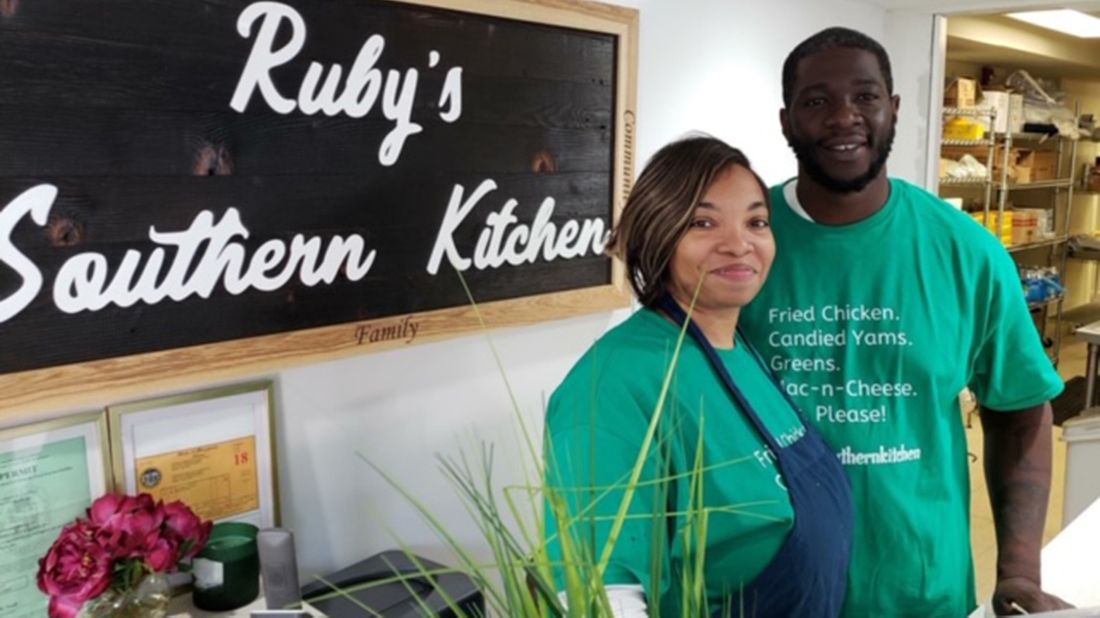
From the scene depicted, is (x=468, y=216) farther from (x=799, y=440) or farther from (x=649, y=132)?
(x=799, y=440)

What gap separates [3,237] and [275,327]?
521 millimetres

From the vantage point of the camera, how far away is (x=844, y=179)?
1.43 metres

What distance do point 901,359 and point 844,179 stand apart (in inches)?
12.0

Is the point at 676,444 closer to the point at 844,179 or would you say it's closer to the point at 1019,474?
the point at 844,179

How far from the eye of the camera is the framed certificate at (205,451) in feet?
5.46

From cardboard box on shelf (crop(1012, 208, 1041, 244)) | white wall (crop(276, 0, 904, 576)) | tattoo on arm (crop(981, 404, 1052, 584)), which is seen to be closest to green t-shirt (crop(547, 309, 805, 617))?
tattoo on arm (crop(981, 404, 1052, 584))

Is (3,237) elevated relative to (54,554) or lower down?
elevated

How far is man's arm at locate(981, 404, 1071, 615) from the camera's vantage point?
4.58 ft

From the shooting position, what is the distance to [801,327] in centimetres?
144

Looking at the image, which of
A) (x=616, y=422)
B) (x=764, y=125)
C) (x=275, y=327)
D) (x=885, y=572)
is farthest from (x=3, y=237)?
(x=764, y=125)

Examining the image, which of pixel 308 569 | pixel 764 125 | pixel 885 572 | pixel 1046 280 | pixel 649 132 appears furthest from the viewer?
pixel 1046 280

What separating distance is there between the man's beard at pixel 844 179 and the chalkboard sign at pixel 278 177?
2.05ft

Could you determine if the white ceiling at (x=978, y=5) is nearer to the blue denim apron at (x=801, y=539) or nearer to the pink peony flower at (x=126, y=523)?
the blue denim apron at (x=801, y=539)

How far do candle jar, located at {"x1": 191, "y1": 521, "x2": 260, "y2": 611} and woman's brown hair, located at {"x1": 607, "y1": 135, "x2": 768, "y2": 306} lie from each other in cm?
94
